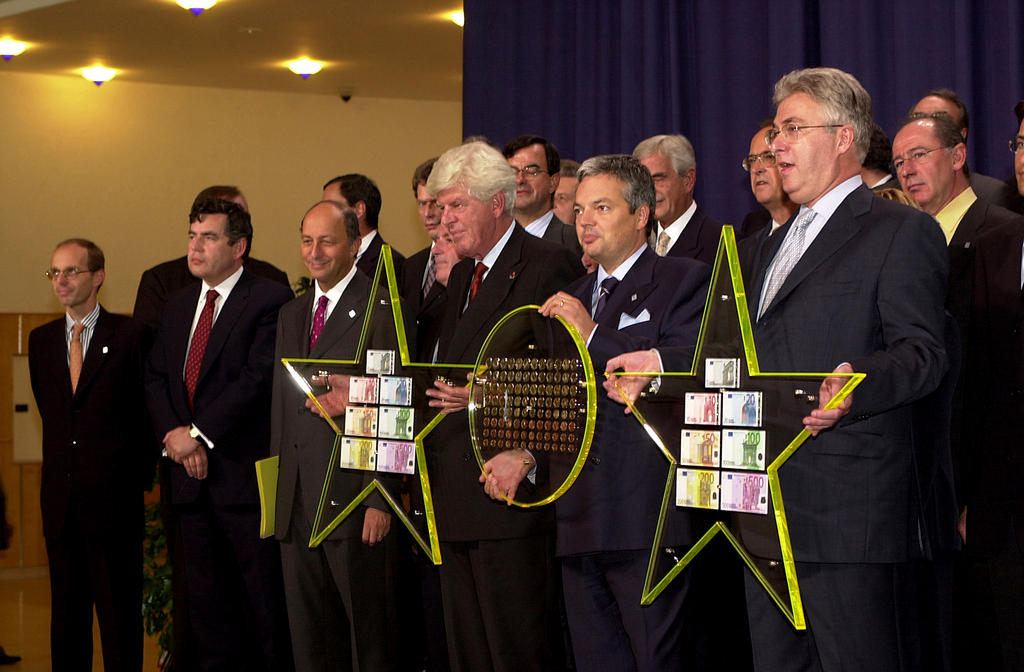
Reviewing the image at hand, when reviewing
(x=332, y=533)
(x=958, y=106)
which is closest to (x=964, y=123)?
(x=958, y=106)

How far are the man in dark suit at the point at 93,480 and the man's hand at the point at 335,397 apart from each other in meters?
1.59

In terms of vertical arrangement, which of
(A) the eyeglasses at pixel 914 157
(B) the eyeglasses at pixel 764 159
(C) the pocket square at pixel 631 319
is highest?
(B) the eyeglasses at pixel 764 159

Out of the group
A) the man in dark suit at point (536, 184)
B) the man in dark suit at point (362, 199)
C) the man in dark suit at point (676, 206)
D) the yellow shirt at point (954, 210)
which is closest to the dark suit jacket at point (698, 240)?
the man in dark suit at point (676, 206)

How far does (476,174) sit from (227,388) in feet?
4.88

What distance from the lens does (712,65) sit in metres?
5.68

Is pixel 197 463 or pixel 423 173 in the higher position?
pixel 423 173

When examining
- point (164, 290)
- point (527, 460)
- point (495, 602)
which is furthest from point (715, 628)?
point (164, 290)

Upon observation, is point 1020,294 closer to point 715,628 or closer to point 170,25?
point 715,628

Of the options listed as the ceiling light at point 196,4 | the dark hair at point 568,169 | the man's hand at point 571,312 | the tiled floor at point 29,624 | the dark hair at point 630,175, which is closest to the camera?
the man's hand at point 571,312

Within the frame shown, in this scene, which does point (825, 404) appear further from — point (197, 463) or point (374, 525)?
point (197, 463)

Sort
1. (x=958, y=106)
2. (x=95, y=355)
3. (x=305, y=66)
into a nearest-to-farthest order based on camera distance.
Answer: (x=958, y=106), (x=95, y=355), (x=305, y=66)

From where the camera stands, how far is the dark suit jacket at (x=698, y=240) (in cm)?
435

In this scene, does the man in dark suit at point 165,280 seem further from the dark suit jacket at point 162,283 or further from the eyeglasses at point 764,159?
the eyeglasses at point 764,159

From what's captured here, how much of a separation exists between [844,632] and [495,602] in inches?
42.8
